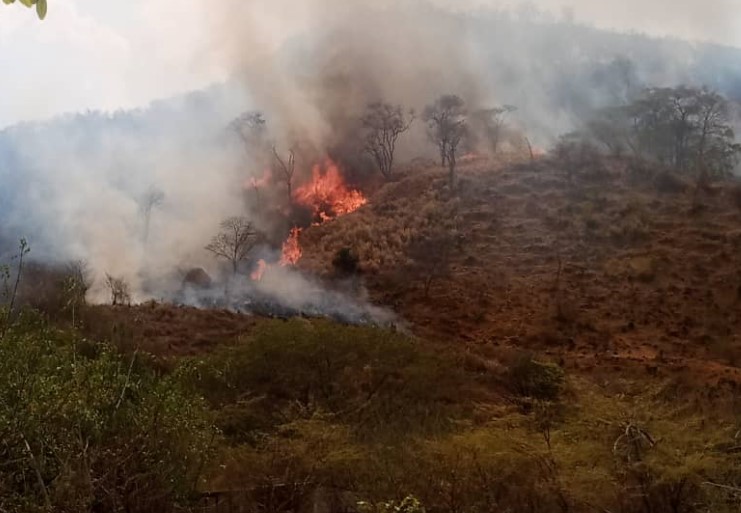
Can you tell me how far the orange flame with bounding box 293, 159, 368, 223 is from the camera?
188ft

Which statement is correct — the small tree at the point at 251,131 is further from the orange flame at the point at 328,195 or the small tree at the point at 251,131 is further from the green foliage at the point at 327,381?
the green foliage at the point at 327,381

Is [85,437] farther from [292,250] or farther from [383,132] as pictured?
[383,132]

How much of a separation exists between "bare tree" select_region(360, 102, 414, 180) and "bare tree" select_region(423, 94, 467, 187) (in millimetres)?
2858

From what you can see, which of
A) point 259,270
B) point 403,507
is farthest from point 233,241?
point 403,507

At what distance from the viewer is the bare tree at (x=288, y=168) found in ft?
192

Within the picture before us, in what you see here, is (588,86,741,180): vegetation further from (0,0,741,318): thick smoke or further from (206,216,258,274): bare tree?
(206,216,258,274): bare tree

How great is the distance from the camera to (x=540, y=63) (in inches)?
3280

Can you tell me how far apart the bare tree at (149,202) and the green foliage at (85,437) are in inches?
1578

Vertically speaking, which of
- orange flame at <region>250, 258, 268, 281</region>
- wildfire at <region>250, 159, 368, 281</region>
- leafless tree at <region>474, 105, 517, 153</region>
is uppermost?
leafless tree at <region>474, 105, 517, 153</region>

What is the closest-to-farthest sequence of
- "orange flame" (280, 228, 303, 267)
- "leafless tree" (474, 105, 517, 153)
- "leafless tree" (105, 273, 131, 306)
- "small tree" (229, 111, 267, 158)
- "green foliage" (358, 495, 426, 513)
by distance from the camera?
1. "green foliage" (358, 495, 426, 513)
2. "leafless tree" (105, 273, 131, 306)
3. "orange flame" (280, 228, 303, 267)
4. "small tree" (229, 111, 267, 158)
5. "leafless tree" (474, 105, 517, 153)

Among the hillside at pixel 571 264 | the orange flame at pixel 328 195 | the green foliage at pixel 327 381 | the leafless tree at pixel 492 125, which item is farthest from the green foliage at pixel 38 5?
the leafless tree at pixel 492 125

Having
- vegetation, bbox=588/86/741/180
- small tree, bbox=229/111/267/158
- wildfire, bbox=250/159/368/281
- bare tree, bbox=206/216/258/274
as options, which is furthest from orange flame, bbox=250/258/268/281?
vegetation, bbox=588/86/741/180

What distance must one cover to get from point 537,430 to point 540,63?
247 feet

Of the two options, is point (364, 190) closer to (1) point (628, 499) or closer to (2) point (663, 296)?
(2) point (663, 296)
